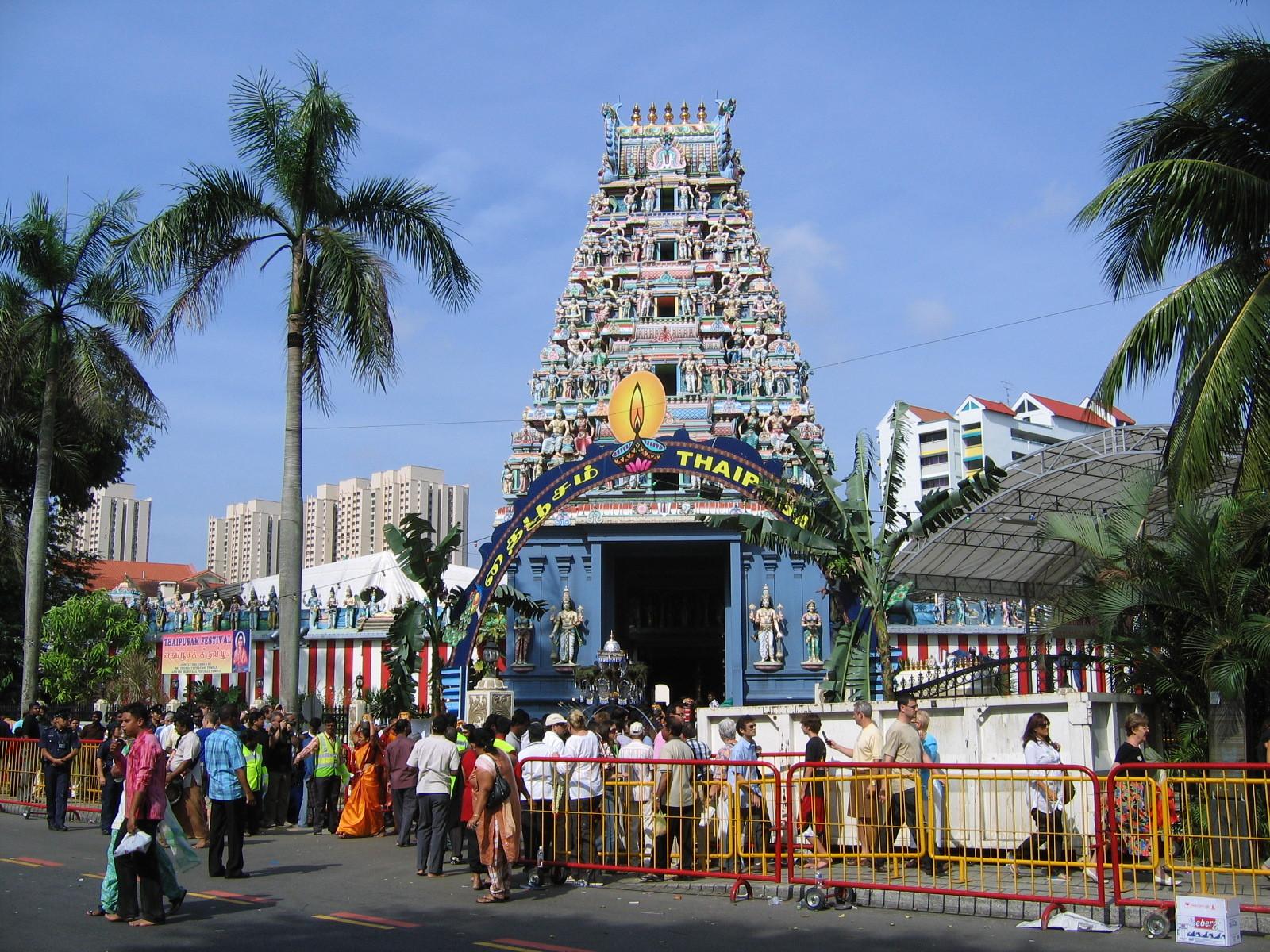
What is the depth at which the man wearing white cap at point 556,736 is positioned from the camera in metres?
11.2

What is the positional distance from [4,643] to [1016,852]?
95.9 feet

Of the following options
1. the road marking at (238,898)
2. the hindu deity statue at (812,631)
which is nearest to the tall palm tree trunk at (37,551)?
the road marking at (238,898)

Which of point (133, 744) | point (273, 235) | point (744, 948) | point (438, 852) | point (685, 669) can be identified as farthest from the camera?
point (685, 669)

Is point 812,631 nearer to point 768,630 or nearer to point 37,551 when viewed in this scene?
point 768,630

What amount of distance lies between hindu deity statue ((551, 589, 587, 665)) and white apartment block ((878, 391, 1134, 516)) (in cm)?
5534

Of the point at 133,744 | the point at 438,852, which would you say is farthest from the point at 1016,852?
the point at 133,744

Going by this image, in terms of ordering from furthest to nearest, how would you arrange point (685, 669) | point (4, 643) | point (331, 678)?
1. point (685, 669)
2. point (331, 678)
3. point (4, 643)

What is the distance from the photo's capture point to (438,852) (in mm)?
11438

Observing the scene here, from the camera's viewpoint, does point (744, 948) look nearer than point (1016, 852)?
Yes

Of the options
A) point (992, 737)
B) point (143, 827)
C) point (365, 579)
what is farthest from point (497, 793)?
point (365, 579)

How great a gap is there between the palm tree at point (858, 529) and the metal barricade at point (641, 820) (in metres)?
Answer: 6.05

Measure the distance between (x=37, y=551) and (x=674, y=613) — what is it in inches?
719

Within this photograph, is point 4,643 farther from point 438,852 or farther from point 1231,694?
point 1231,694

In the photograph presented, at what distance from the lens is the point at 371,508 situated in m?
119
